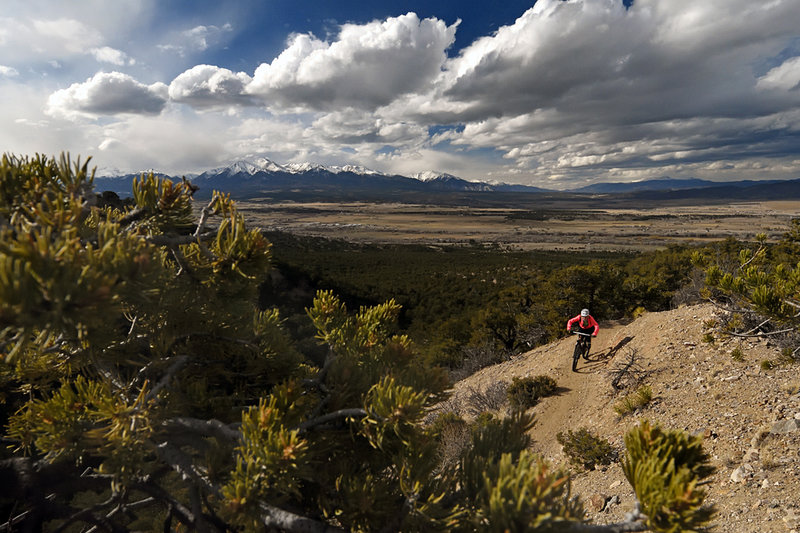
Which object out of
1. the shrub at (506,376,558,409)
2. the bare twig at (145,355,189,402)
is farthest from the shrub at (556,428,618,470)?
the bare twig at (145,355,189,402)

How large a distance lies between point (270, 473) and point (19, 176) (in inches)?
68.0

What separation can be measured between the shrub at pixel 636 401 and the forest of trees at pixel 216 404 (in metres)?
7.41

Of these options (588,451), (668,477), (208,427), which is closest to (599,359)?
(588,451)

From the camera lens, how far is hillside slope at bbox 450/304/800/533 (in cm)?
474

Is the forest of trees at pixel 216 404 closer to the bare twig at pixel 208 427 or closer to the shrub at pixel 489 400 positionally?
the bare twig at pixel 208 427

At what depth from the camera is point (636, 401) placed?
777 centimetres

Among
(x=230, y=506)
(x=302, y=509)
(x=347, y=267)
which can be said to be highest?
(x=230, y=506)

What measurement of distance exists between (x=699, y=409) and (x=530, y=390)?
3.84 metres

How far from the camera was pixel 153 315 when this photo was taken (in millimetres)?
2023

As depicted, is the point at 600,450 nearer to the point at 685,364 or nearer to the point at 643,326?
the point at 685,364

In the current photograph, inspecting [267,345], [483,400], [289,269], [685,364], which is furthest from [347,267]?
[267,345]

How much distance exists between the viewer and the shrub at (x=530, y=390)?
987 centimetres

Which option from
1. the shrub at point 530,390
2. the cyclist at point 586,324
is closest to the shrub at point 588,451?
the shrub at point 530,390

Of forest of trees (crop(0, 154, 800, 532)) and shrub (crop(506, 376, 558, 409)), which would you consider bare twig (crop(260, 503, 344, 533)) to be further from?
shrub (crop(506, 376, 558, 409))
